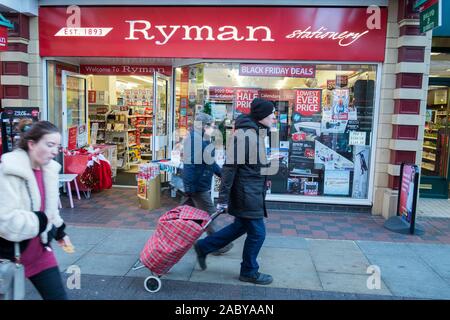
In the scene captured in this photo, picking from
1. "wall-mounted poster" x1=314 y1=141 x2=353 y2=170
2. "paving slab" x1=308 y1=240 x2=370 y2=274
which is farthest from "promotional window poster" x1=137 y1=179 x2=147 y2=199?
"wall-mounted poster" x1=314 y1=141 x2=353 y2=170

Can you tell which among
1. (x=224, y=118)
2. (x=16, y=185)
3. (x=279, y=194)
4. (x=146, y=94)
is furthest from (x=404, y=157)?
Answer: (x=146, y=94)

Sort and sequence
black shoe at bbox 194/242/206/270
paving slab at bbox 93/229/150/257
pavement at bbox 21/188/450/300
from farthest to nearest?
paving slab at bbox 93/229/150/257, black shoe at bbox 194/242/206/270, pavement at bbox 21/188/450/300

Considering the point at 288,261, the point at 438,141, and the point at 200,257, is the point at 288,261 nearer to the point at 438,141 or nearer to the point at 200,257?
the point at 200,257

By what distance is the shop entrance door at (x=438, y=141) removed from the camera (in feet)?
28.5

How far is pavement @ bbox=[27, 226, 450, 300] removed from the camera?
4.29 m

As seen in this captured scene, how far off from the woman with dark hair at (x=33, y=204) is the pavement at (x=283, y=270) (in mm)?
1428

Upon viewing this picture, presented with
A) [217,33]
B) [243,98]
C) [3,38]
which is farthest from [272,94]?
[3,38]

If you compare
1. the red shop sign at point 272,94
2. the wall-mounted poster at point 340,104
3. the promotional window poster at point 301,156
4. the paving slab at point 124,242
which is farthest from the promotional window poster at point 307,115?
the paving slab at point 124,242

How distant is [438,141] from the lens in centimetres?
890

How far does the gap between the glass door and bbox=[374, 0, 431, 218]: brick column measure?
20.4 ft

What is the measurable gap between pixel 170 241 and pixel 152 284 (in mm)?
535

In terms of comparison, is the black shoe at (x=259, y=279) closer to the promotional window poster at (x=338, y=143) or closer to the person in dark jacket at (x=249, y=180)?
the person in dark jacket at (x=249, y=180)

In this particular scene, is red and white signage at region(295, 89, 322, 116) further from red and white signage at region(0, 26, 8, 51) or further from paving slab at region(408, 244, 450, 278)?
red and white signage at region(0, 26, 8, 51)
